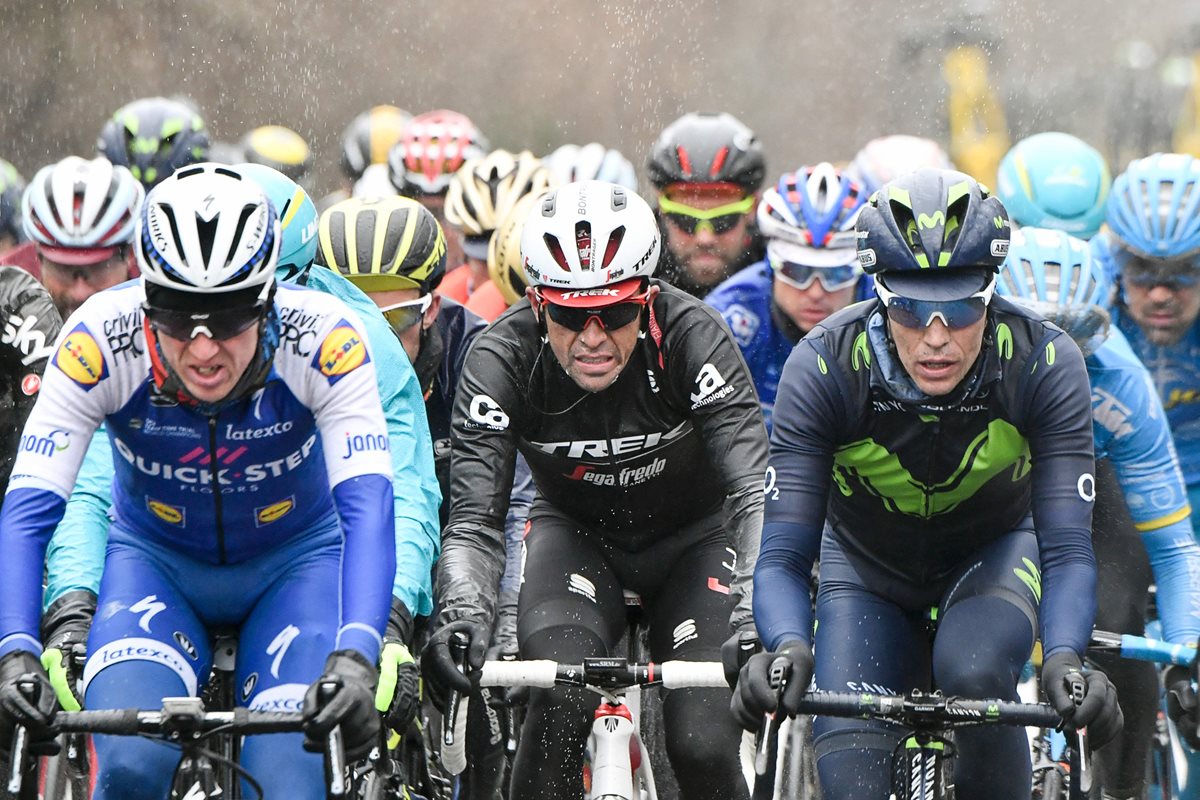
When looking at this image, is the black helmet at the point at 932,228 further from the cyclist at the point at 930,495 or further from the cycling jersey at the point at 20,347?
the cycling jersey at the point at 20,347

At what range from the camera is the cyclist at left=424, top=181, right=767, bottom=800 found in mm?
5785

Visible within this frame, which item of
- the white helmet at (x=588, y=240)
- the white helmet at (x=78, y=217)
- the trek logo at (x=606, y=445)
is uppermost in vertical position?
the white helmet at (x=78, y=217)

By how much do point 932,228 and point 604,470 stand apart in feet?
5.82

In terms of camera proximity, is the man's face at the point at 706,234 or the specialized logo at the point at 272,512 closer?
the specialized logo at the point at 272,512

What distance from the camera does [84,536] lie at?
5957 mm

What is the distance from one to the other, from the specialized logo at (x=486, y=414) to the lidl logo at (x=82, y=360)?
4.36ft

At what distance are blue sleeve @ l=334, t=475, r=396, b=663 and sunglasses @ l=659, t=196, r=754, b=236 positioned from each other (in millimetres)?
4656

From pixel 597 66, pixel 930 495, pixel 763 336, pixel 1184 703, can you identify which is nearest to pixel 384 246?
pixel 763 336

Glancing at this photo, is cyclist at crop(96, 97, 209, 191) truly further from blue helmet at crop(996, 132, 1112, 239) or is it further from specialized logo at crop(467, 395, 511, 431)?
specialized logo at crop(467, 395, 511, 431)

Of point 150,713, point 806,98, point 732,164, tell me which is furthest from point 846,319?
point 806,98

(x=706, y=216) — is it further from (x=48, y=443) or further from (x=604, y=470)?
(x=48, y=443)

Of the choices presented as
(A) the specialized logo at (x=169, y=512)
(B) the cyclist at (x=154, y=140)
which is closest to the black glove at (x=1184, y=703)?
(A) the specialized logo at (x=169, y=512)

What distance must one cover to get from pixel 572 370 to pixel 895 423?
45.9 inches

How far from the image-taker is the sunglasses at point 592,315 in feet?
19.8
